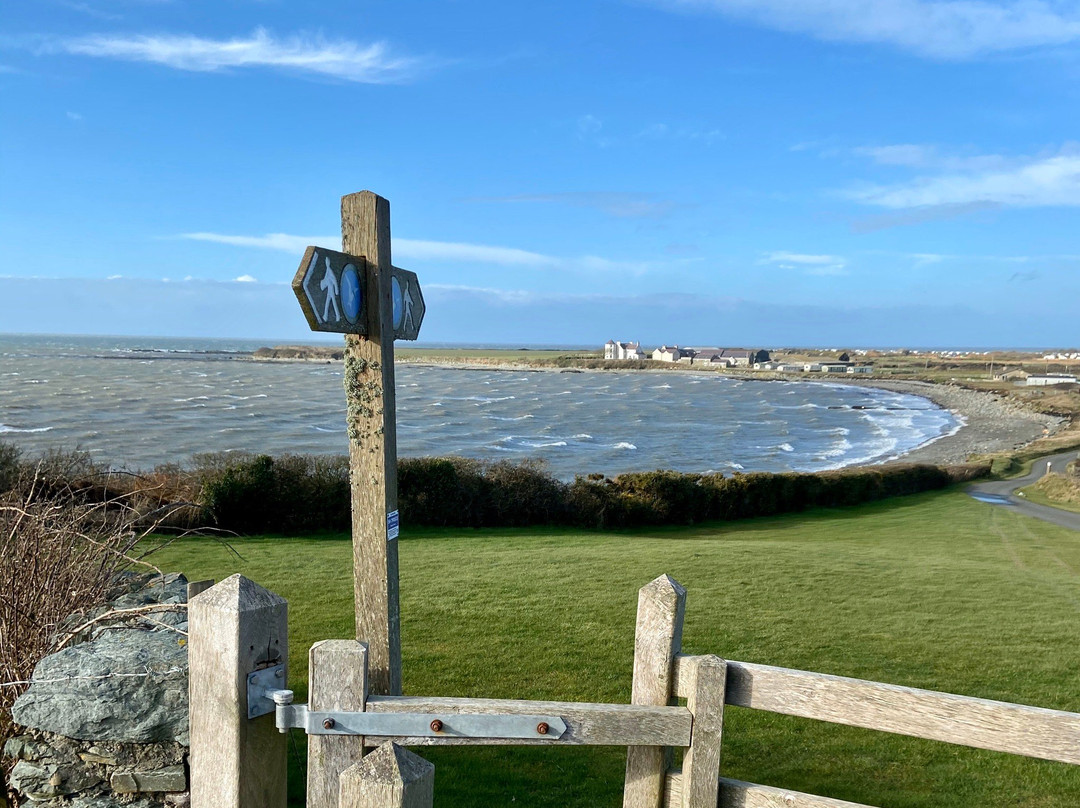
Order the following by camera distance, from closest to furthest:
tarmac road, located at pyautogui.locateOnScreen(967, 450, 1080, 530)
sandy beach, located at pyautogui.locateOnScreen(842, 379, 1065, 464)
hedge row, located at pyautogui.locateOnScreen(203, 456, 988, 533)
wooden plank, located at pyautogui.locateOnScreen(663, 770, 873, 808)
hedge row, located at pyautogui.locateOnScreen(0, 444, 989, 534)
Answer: wooden plank, located at pyautogui.locateOnScreen(663, 770, 873, 808)
hedge row, located at pyautogui.locateOnScreen(0, 444, 989, 534)
hedge row, located at pyautogui.locateOnScreen(203, 456, 988, 533)
tarmac road, located at pyautogui.locateOnScreen(967, 450, 1080, 530)
sandy beach, located at pyautogui.locateOnScreen(842, 379, 1065, 464)

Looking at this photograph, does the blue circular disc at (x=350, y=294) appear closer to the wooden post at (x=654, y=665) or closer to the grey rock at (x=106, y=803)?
the wooden post at (x=654, y=665)

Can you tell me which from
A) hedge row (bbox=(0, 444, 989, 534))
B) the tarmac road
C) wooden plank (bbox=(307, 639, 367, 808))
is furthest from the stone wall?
the tarmac road

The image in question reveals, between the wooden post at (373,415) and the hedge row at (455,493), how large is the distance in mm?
9472

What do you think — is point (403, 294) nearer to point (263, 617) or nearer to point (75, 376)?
point (263, 617)

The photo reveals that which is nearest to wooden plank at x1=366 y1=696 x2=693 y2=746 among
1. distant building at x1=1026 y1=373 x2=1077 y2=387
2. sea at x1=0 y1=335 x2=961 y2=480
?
sea at x1=0 y1=335 x2=961 y2=480

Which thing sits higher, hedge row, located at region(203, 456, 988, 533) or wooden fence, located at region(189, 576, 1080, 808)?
wooden fence, located at region(189, 576, 1080, 808)

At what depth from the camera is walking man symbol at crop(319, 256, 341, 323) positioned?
9.64ft

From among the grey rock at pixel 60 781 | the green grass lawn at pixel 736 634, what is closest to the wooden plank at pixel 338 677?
the grey rock at pixel 60 781

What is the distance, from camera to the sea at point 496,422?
4762 centimetres

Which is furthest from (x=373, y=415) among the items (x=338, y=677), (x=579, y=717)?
(x=579, y=717)

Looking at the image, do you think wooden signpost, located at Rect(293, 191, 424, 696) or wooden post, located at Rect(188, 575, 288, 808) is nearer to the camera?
wooden post, located at Rect(188, 575, 288, 808)

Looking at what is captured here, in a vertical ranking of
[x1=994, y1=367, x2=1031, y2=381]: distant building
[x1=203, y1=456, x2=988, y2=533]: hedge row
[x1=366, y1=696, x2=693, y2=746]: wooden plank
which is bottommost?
[x1=203, y1=456, x2=988, y2=533]: hedge row

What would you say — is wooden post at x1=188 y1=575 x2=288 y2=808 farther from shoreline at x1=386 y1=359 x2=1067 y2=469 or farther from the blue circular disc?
shoreline at x1=386 y1=359 x2=1067 y2=469

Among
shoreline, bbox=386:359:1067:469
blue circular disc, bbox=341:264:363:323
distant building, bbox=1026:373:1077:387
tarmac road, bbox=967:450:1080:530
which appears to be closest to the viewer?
blue circular disc, bbox=341:264:363:323
